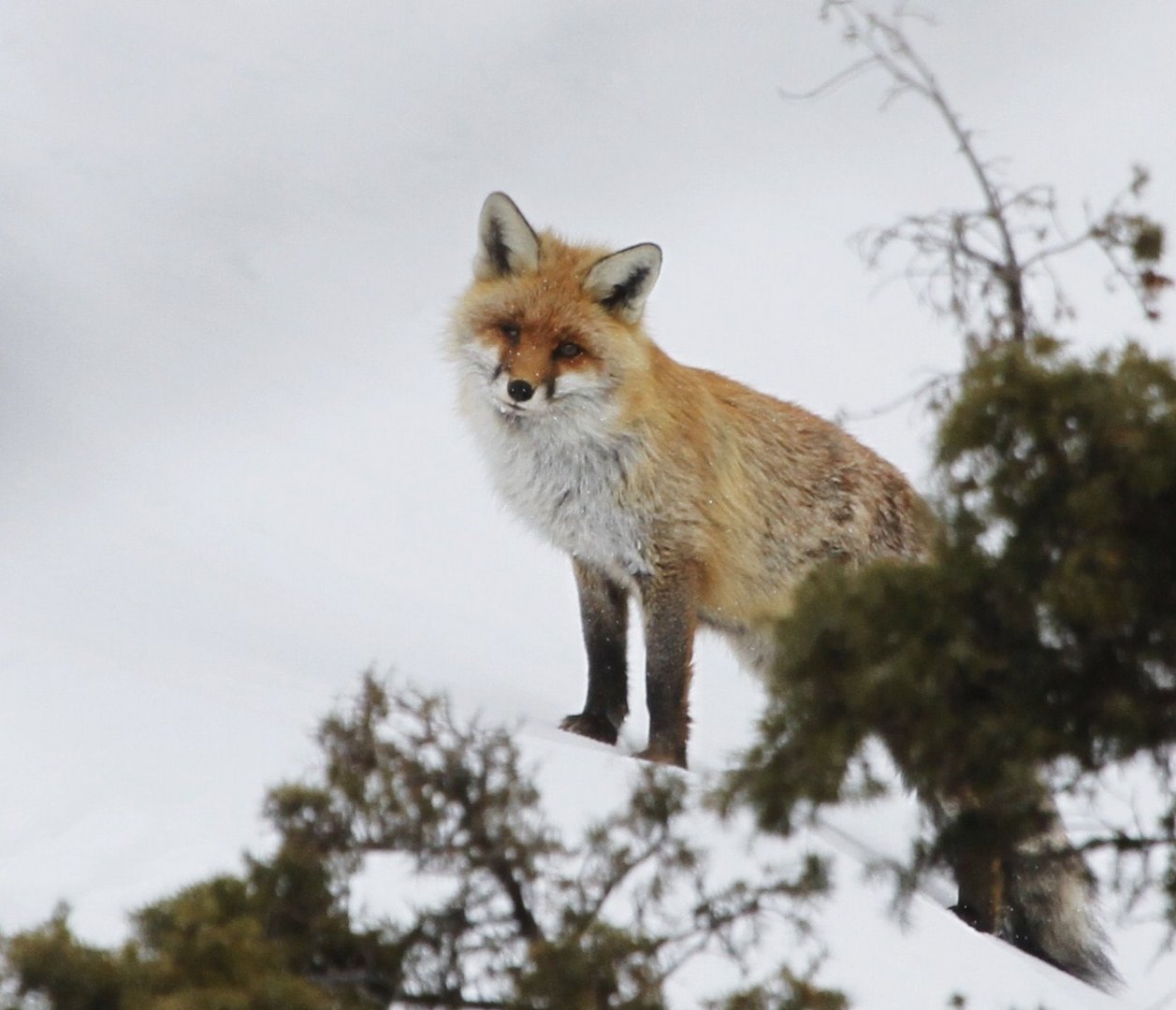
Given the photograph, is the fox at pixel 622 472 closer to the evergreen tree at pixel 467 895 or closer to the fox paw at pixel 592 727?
the fox paw at pixel 592 727

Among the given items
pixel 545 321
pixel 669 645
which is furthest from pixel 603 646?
pixel 545 321

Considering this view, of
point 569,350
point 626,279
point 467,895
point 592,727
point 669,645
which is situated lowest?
point 467,895

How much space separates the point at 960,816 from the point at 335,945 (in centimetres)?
144

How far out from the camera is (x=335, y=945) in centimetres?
350

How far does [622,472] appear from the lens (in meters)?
6.22

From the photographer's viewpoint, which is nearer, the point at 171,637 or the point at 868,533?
the point at 868,533

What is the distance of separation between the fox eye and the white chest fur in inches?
11.0

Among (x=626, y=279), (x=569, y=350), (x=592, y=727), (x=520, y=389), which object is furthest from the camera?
(x=592, y=727)

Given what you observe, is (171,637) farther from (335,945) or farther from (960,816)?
(960,816)

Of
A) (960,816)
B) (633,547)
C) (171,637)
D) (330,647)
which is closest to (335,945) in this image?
(960,816)

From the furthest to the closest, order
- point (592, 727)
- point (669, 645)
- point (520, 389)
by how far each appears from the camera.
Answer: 1. point (592, 727)
2. point (669, 645)
3. point (520, 389)

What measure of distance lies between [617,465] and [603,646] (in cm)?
90

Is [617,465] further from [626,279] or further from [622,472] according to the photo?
[626,279]

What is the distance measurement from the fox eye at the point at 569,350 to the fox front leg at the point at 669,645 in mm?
955
